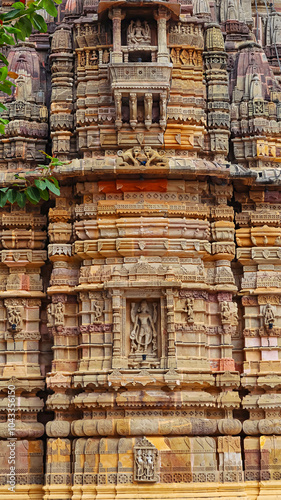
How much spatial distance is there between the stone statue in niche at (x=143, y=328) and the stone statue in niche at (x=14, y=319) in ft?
8.49

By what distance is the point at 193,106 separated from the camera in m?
20.6

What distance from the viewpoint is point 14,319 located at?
20.1 meters

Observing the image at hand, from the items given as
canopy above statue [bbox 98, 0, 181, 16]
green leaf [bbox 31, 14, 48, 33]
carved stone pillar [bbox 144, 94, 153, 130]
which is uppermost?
canopy above statue [bbox 98, 0, 181, 16]

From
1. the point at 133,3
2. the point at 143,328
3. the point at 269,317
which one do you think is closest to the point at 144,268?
the point at 143,328

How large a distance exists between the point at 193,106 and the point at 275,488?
28.2 ft

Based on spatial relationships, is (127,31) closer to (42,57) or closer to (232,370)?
(42,57)

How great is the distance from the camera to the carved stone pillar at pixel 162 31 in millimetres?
19828

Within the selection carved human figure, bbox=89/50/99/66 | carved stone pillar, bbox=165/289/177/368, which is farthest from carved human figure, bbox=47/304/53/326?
carved human figure, bbox=89/50/99/66

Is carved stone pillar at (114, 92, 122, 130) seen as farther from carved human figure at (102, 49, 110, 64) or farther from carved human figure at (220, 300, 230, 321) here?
carved human figure at (220, 300, 230, 321)

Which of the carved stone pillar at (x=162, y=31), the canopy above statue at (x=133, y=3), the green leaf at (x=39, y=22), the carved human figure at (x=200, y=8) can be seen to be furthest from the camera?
the carved human figure at (x=200, y=8)

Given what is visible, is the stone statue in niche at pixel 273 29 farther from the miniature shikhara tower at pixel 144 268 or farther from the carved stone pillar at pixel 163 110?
the carved stone pillar at pixel 163 110

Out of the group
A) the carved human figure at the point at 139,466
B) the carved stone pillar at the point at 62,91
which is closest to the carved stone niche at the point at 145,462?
the carved human figure at the point at 139,466

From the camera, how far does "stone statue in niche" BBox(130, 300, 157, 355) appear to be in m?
19.3

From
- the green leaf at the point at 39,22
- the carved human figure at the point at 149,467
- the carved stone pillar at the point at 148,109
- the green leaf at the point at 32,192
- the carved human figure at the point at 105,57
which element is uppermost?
the carved human figure at the point at 105,57
